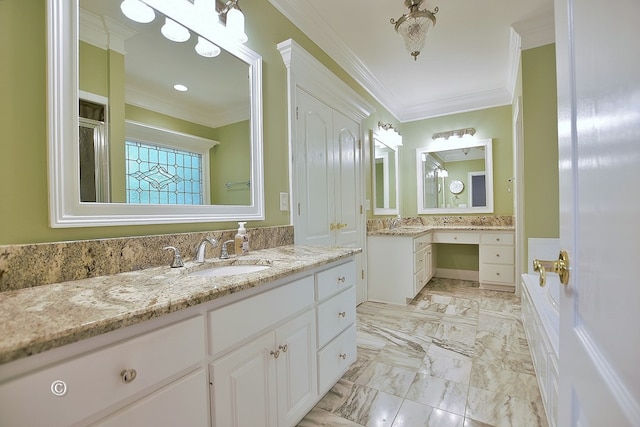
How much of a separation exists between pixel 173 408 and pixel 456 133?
452 centimetres

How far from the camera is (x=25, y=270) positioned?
35.5 inches

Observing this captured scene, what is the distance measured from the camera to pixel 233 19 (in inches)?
60.2

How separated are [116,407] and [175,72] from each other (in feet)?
4.62

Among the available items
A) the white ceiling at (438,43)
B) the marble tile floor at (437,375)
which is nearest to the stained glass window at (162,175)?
the marble tile floor at (437,375)

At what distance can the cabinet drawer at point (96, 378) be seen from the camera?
0.54m

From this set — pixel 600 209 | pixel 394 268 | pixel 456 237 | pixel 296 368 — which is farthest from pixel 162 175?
pixel 456 237

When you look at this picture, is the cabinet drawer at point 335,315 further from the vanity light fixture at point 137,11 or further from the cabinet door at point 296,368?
the vanity light fixture at point 137,11

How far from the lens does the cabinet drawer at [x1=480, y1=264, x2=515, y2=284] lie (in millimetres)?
3539

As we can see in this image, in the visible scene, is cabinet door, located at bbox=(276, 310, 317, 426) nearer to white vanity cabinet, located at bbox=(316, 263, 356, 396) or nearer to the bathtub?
white vanity cabinet, located at bbox=(316, 263, 356, 396)

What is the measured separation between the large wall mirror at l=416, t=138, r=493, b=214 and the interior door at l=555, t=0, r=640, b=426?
381 cm

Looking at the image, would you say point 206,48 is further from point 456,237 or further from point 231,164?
point 456,237

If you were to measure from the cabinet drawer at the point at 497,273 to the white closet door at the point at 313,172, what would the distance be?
234cm

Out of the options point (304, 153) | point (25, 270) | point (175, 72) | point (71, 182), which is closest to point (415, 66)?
point (304, 153)

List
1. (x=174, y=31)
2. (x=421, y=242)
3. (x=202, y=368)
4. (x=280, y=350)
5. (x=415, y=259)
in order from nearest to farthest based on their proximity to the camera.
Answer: (x=202, y=368) → (x=280, y=350) → (x=174, y=31) → (x=415, y=259) → (x=421, y=242)
